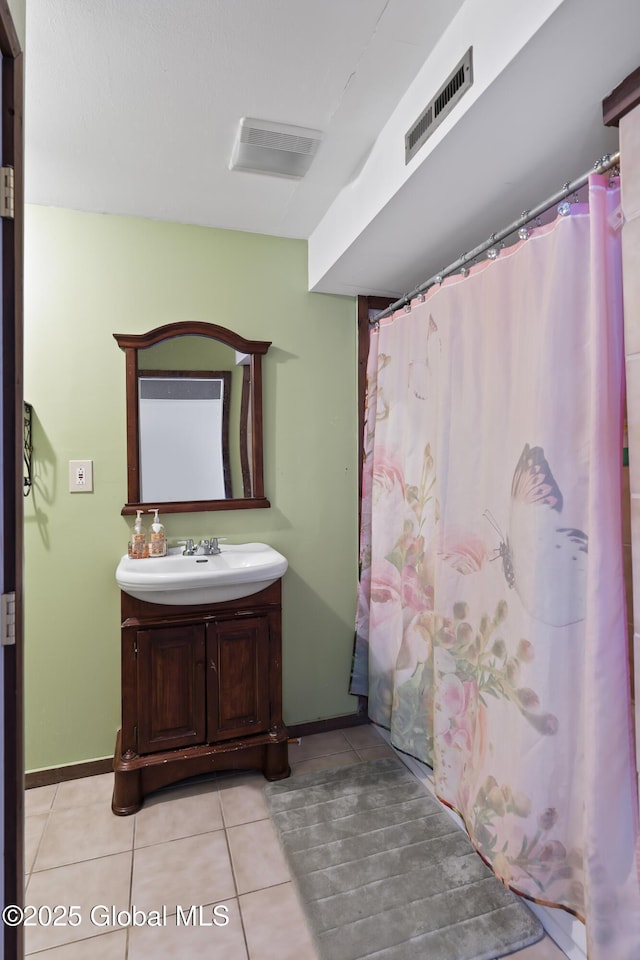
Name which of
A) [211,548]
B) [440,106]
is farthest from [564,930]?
[440,106]

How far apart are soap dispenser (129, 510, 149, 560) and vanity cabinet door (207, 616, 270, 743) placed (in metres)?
0.43

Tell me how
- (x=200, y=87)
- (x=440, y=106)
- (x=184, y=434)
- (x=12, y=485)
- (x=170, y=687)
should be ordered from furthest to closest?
(x=184, y=434) → (x=170, y=687) → (x=200, y=87) → (x=440, y=106) → (x=12, y=485)

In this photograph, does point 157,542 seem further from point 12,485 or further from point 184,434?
point 12,485

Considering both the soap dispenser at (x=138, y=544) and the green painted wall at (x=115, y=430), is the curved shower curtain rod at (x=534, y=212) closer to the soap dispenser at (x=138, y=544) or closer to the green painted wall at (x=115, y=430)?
the green painted wall at (x=115, y=430)

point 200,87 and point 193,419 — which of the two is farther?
point 193,419

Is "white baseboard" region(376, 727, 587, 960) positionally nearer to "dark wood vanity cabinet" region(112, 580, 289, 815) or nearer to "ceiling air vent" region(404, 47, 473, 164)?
"dark wood vanity cabinet" region(112, 580, 289, 815)

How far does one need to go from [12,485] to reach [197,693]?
131 cm

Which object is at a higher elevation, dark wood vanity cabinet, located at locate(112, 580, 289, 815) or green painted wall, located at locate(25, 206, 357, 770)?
green painted wall, located at locate(25, 206, 357, 770)

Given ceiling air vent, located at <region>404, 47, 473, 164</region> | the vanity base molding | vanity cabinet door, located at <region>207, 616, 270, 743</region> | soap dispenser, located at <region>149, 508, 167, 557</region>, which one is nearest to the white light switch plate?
soap dispenser, located at <region>149, 508, 167, 557</region>

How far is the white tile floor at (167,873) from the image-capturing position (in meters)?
1.38

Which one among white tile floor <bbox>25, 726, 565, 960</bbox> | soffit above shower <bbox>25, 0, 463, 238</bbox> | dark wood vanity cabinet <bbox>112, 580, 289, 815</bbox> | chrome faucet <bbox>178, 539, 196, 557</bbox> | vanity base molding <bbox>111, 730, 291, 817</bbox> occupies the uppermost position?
soffit above shower <bbox>25, 0, 463, 238</bbox>

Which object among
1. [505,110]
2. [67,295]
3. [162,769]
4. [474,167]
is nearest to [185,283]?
[67,295]

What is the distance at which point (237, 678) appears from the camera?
2.03 m

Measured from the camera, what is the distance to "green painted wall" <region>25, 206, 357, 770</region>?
6.88ft
